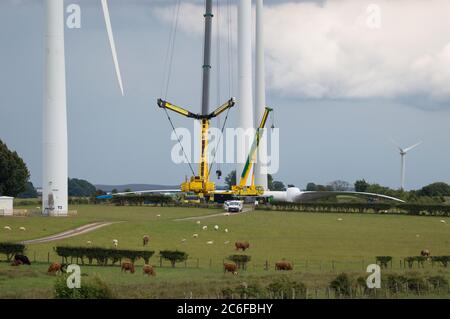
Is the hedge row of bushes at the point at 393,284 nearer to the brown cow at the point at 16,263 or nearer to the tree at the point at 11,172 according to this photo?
the brown cow at the point at 16,263

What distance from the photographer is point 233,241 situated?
8225cm

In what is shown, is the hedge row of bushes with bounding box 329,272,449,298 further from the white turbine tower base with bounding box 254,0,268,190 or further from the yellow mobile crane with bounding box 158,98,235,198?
the white turbine tower base with bounding box 254,0,268,190

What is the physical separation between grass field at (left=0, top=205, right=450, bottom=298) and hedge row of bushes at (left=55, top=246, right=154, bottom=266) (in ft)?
6.11

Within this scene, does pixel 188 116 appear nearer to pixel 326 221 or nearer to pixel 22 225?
pixel 326 221

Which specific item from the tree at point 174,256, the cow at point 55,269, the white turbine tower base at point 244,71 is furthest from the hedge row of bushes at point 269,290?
the white turbine tower base at point 244,71

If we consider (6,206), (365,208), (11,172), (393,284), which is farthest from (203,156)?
(393,284)

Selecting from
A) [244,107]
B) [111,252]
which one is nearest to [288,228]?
[111,252]

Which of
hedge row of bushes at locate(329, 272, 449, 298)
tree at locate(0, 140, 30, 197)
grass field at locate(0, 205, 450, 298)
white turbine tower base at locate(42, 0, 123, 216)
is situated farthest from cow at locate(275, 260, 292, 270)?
tree at locate(0, 140, 30, 197)

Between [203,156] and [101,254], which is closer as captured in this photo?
[101,254]

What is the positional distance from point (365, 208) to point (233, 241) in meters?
54.7

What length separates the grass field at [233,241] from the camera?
166 ft

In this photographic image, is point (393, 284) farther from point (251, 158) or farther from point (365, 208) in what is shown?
point (251, 158)

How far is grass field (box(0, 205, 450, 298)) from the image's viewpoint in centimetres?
5059
